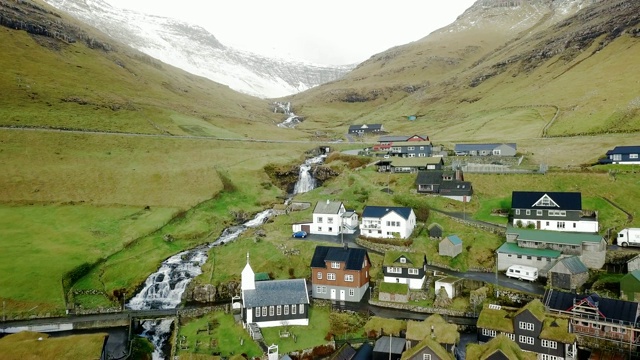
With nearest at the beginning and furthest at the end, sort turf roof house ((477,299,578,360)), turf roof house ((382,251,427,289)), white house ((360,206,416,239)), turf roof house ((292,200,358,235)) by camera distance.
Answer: turf roof house ((477,299,578,360)) → turf roof house ((382,251,427,289)) → white house ((360,206,416,239)) → turf roof house ((292,200,358,235))

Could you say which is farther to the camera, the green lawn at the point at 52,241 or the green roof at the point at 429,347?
the green lawn at the point at 52,241

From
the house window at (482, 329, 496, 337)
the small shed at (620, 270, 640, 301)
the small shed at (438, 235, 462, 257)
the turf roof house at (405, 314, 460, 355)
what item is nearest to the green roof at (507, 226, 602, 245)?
the small shed at (438, 235, 462, 257)

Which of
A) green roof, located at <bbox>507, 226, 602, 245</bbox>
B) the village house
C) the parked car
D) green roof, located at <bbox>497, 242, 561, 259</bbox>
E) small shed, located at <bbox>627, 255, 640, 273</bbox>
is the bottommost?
small shed, located at <bbox>627, 255, 640, 273</bbox>

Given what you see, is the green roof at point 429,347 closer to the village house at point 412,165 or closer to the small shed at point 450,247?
the small shed at point 450,247

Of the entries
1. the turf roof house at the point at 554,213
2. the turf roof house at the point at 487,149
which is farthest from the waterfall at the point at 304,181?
the turf roof house at the point at 554,213

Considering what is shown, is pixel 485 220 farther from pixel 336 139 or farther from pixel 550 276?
pixel 336 139

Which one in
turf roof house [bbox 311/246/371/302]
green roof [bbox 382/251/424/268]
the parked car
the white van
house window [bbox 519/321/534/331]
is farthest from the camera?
the parked car

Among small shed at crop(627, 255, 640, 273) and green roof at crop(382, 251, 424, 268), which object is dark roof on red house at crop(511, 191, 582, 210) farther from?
green roof at crop(382, 251, 424, 268)
